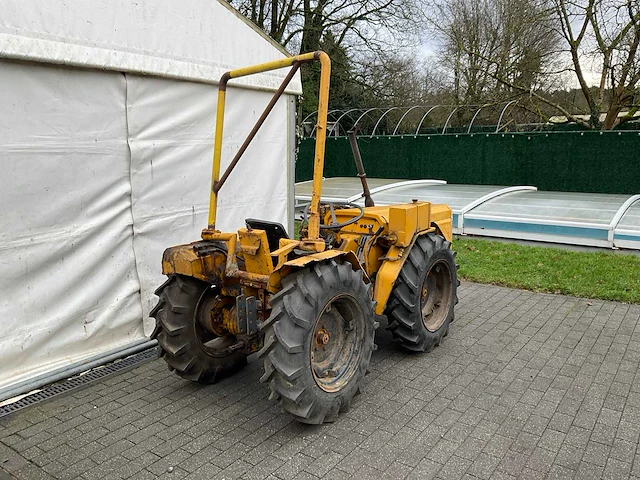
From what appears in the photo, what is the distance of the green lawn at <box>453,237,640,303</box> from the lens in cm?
668

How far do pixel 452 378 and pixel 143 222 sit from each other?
3120 millimetres

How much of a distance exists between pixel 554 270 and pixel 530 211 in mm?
2343

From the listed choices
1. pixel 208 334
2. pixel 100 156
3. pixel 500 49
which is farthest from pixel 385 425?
pixel 500 49

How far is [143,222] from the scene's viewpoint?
495cm

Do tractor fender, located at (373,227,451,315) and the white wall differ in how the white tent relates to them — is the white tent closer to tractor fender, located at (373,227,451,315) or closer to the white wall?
the white wall

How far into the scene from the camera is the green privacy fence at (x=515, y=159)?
38.7 feet

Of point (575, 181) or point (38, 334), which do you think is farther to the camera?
point (575, 181)

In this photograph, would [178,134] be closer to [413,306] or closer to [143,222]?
[143,222]

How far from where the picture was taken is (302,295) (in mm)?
3285

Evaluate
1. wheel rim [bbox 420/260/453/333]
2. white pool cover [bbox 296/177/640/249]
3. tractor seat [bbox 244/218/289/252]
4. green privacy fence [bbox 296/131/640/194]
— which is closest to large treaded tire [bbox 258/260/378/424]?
tractor seat [bbox 244/218/289/252]

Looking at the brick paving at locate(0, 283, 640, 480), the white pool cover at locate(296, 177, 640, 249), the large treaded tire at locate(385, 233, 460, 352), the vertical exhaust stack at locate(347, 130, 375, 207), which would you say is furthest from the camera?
the white pool cover at locate(296, 177, 640, 249)

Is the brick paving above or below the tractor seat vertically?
below

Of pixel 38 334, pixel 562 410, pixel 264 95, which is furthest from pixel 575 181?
pixel 38 334

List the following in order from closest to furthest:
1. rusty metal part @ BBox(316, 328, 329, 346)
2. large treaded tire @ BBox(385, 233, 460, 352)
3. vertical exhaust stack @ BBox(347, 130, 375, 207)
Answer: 1. rusty metal part @ BBox(316, 328, 329, 346)
2. large treaded tire @ BBox(385, 233, 460, 352)
3. vertical exhaust stack @ BBox(347, 130, 375, 207)
